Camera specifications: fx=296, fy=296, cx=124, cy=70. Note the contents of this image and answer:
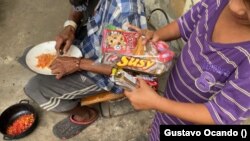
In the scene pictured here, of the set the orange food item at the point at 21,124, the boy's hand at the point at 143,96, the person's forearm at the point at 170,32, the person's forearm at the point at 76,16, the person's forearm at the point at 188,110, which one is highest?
the person's forearm at the point at 76,16

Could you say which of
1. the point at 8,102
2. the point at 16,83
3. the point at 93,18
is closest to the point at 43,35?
the point at 16,83

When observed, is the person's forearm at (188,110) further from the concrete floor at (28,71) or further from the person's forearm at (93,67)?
the concrete floor at (28,71)

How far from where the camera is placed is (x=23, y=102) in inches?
88.3

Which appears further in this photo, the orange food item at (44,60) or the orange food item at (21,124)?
the orange food item at (21,124)

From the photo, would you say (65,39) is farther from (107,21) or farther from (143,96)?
(143,96)

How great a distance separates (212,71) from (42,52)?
1245 millimetres

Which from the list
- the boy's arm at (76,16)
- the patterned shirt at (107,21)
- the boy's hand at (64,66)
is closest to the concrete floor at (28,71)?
the patterned shirt at (107,21)

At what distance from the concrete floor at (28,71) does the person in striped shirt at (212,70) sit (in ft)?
2.98

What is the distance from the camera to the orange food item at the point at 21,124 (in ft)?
6.65

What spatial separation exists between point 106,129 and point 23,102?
2.19 ft

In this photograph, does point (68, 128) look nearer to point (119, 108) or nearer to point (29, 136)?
point (29, 136)

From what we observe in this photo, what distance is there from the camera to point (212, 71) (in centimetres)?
108

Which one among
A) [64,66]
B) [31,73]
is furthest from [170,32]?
[31,73]

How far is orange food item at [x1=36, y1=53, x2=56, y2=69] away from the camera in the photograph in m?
1.86
